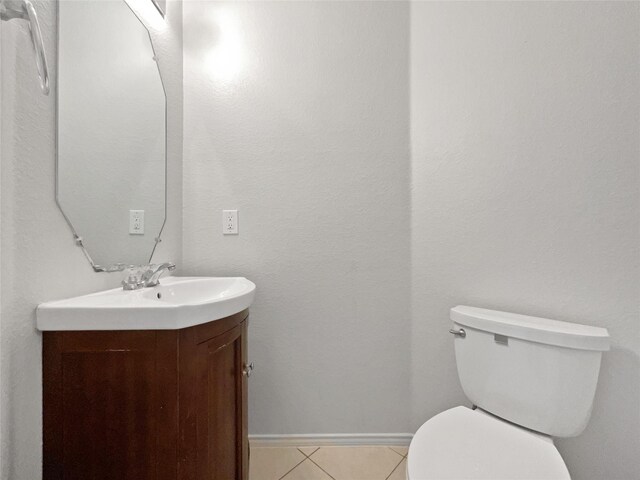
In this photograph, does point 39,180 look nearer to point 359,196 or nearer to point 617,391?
point 359,196

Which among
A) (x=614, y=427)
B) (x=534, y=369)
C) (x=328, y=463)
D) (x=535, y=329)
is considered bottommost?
(x=328, y=463)

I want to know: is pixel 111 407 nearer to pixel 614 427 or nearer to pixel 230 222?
pixel 230 222

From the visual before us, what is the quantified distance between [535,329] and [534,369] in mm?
132

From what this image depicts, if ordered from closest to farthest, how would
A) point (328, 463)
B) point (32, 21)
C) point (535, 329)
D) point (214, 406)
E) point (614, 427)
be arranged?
point (32, 21)
point (214, 406)
point (535, 329)
point (614, 427)
point (328, 463)

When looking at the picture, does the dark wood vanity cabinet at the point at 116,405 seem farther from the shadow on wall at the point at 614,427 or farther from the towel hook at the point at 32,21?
the shadow on wall at the point at 614,427

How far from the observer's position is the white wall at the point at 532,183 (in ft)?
3.10

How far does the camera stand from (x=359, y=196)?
49.8 inches

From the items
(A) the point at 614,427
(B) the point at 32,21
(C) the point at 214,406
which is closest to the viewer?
(B) the point at 32,21

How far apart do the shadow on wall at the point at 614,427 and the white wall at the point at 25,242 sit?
1.71m

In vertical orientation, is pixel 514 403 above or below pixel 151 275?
below

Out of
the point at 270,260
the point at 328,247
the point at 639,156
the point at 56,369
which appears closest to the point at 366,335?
the point at 328,247

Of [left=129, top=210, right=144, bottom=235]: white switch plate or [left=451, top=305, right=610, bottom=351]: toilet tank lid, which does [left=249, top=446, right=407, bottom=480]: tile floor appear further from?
[left=129, top=210, right=144, bottom=235]: white switch plate

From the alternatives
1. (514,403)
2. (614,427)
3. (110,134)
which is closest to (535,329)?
(514,403)

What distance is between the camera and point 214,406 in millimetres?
718
